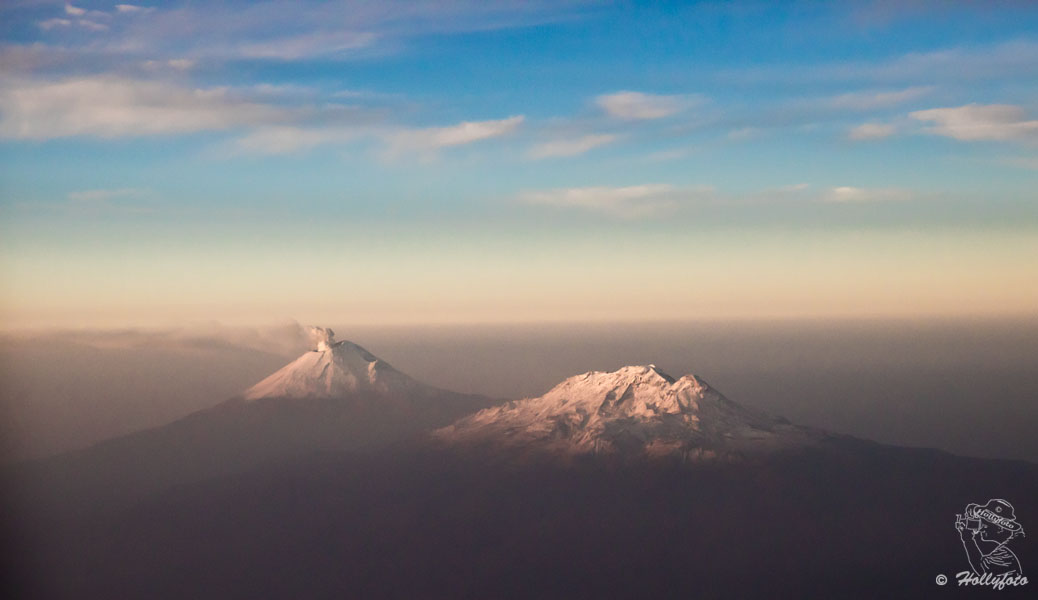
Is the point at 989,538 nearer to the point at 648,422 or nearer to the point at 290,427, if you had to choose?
the point at 648,422

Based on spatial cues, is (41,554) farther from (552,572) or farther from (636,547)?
(636,547)

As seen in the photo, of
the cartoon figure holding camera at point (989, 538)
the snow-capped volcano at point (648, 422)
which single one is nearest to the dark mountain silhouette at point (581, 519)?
the snow-capped volcano at point (648, 422)

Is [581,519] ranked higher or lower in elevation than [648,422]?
lower

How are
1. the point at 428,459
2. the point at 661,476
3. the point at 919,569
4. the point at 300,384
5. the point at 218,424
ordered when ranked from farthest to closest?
1. the point at 218,424
2. the point at 300,384
3. the point at 428,459
4. the point at 661,476
5. the point at 919,569

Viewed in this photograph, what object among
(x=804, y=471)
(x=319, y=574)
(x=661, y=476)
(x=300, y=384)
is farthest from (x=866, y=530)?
(x=300, y=384)

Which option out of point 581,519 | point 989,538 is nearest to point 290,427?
point 581,519
